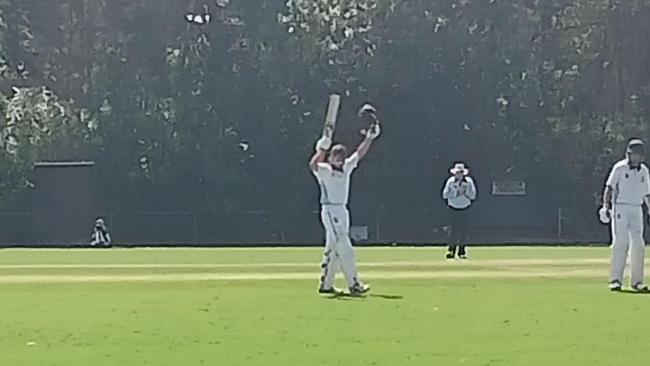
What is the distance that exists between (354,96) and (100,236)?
39.9 ft

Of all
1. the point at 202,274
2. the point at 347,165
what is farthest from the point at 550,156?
the point at 347,165

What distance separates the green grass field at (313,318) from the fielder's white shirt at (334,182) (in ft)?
4.37

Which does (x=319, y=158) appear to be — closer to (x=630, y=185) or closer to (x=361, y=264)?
(x=630, y=185)

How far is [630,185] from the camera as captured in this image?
22.5 meters

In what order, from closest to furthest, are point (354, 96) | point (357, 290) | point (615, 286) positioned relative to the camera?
point (357, 290) → point (615, 286) → point (354, 96)

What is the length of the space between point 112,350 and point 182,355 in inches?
32.0

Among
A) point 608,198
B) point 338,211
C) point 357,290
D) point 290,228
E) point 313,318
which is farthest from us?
point 290,228

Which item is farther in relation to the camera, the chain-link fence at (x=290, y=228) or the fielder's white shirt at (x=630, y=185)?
the chain-link fence at (x=290, y=228)

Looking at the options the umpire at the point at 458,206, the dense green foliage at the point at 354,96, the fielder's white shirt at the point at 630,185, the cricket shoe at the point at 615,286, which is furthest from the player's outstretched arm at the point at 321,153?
the dense green foliage at the point at 354,96

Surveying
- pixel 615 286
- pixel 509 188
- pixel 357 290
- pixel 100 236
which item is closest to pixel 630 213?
pixel 615 286

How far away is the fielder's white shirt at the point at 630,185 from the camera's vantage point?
22469 mm

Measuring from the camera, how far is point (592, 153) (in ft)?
194

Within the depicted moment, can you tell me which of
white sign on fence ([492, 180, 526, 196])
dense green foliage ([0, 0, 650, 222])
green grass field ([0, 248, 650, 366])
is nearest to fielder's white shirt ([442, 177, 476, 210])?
green grass field ([0, 248, 650, 366])

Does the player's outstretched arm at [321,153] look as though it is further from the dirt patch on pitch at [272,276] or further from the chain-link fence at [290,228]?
the chain-link fence at [290,228]
